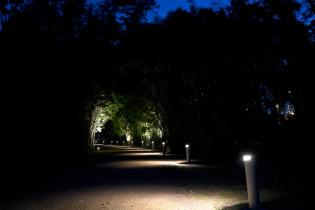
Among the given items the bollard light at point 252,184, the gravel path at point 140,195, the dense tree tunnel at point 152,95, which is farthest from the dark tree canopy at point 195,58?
the bollard light at point 252,184

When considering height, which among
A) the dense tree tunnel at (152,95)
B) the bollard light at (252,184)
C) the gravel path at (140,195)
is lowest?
the gravel path at (140,195)

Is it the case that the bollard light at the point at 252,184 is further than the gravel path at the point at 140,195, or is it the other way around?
the gravel path at the point at 140,195

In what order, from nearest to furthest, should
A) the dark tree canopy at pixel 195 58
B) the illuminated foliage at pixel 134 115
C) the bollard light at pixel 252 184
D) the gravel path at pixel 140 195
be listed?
the bollard light at pixel 252 184
the gravel path at pixel 140 195
the dark tree canopy at pixel 195 58
the illuminated foliage at pixel 134 115

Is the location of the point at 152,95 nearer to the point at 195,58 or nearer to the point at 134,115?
the point at 195,58

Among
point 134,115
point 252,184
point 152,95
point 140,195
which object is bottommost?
point 140,195

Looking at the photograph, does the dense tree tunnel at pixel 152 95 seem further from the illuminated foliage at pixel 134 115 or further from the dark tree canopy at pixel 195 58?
the illuminated foliage at pixel 134 115

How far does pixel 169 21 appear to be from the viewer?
30.2 meters

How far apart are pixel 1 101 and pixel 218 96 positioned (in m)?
15.4

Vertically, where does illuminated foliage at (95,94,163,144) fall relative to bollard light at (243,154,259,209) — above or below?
above

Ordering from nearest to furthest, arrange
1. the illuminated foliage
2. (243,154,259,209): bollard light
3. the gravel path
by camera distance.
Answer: (243,154,259,209): bollard light
the gravel path
the illuminated foliage

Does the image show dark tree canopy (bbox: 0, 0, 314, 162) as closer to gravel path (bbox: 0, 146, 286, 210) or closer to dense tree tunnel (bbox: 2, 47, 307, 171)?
dense tree tunnel (bbox: 2, 47, 307, 171)

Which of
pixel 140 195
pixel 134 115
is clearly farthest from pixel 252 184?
pixel 134 115

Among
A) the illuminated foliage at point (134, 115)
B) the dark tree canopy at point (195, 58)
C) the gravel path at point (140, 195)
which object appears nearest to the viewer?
the gravel path at point (140, 195)

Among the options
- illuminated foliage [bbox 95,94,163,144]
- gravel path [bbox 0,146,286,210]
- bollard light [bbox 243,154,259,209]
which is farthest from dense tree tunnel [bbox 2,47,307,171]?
bollard light [bbox 243,154,259,209]
